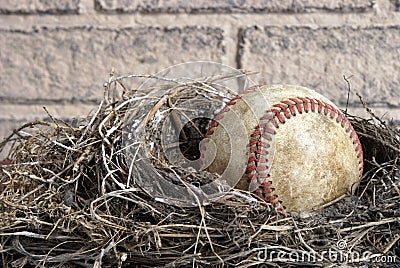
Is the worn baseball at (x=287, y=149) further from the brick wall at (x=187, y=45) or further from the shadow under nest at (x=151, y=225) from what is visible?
the brick wall at (x=187, y=45)

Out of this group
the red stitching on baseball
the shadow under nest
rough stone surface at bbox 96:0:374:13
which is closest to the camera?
the shadow under nest

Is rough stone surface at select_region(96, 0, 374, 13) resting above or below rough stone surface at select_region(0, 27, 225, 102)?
above

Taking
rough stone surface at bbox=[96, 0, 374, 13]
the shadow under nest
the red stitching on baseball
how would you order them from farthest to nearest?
rough stone surface at bbox=[96, 0, 374, 13]
the red stitching on baseball
the shadow under nest

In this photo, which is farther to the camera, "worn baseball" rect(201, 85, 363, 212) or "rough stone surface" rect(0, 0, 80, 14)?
"rough stone surface" rect(0, 0, 80, 14)

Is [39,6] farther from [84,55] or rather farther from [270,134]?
[270,134]

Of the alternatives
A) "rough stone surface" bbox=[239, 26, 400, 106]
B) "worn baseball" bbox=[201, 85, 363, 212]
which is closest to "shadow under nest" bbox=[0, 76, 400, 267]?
"worn baseball" bbox=[201, 85, 363, 212]

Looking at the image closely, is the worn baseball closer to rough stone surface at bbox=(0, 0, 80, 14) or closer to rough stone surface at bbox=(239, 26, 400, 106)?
rough stone surface at bbox=(239, 26, 400, 106)

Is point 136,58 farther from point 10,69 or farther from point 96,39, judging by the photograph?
point 10,69
